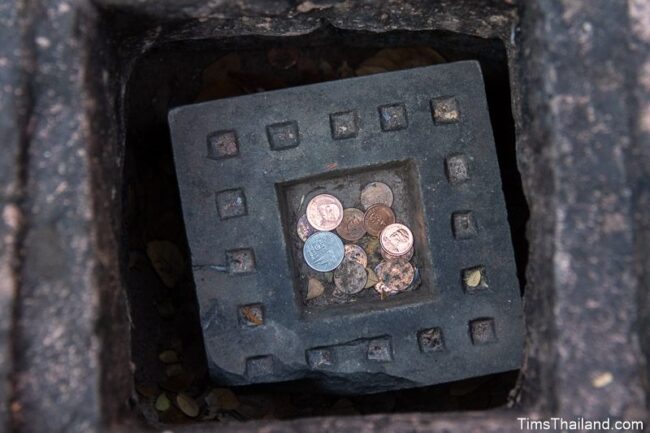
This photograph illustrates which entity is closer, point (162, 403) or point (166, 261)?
point (162, 403)

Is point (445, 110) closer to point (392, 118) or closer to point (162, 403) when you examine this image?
point (392, 118)

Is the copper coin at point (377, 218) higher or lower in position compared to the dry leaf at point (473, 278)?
higher

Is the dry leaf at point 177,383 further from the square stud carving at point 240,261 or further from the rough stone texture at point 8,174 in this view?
the rough stone texture at point 8,174

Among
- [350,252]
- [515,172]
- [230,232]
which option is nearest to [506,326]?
[350,252]

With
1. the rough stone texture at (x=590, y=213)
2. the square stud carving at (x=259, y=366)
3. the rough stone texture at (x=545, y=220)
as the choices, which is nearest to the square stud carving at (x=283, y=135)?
the rough stone texture at (x=545, y=220)

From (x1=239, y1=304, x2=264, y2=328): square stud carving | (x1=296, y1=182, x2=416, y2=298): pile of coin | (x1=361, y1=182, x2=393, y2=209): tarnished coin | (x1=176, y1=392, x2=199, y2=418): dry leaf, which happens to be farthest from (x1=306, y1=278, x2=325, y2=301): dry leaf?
(x1=176, y1=392, x2=199, y2=418): dry leaf

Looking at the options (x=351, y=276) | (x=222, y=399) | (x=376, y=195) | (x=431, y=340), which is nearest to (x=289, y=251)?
(x=351, y=276)

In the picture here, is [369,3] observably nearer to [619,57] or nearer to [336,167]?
[336,167]
